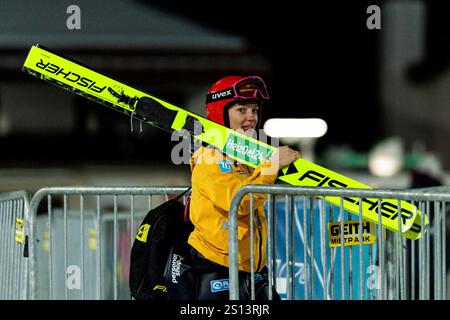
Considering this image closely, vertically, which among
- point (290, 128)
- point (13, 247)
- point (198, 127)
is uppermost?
point (290, 128)

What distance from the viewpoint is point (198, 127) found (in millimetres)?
4141

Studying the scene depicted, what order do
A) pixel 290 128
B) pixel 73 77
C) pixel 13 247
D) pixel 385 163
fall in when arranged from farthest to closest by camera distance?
pixel 385 163 → pixel 290 128 → pixel 13 247 → pixel 73 77

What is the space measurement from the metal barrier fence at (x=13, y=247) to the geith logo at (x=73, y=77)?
1.06 meters

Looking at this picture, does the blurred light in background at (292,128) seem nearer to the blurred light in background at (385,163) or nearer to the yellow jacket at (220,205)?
the yellow jacket at (220,205)

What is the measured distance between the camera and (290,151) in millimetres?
3932

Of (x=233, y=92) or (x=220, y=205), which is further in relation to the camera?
(x=233, y=92)

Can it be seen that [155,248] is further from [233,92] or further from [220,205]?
[233,92]

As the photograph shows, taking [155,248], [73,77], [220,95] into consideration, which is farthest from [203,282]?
[73,77]

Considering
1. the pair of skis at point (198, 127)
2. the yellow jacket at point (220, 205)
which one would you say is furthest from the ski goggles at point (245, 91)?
the yellow jacket at point (220, 205)

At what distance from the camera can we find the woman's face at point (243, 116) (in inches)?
160

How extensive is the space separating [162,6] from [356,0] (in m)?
6.63

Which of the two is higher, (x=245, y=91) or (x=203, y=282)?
(x=245, y=91)

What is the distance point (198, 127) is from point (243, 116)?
0.85 feet

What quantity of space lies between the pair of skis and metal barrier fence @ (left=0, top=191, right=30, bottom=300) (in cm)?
105
